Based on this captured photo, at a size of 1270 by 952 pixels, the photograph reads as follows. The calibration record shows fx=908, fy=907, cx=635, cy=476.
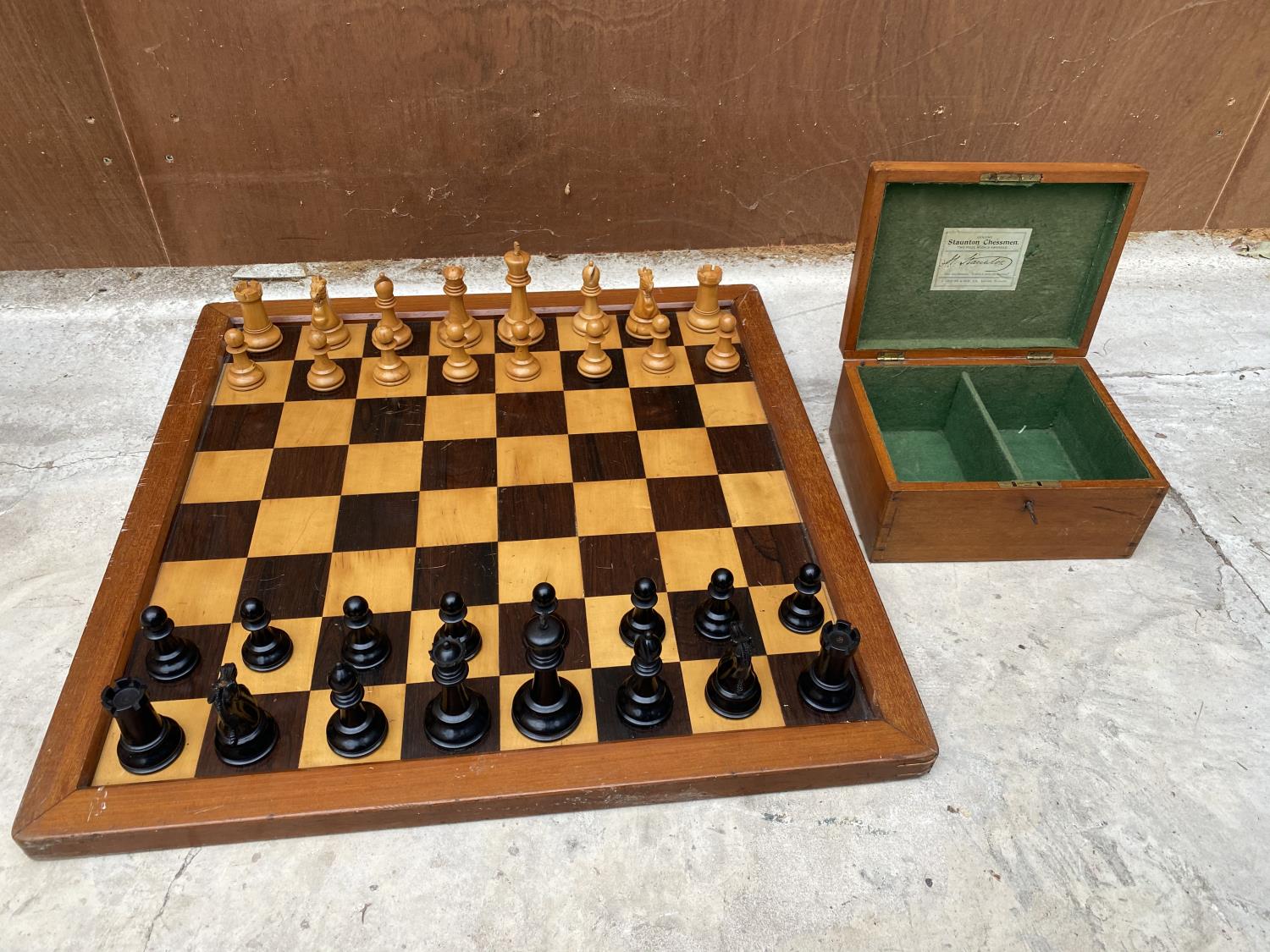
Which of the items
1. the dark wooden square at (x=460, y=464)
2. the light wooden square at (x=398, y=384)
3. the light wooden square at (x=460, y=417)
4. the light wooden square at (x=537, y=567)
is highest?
the light wooden square at (x=398, y=384)

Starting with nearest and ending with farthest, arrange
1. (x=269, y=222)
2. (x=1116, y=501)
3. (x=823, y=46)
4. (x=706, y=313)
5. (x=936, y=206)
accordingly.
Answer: (x=1116, y=501)
(x=936, y=206)
(x=706, y=313)
(x=823, y=46)
(x=269, y=222)

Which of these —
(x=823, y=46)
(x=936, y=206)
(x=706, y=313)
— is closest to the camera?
(x=936, y=206)

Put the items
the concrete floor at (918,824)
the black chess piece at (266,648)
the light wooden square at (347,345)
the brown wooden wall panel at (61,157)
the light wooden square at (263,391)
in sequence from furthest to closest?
the brown wooden wall panel at (61,157), the light wooden square at (347,345), the light wooden square at (263,391), the black chess piece at (266,648), the concrete floor at (918,824)

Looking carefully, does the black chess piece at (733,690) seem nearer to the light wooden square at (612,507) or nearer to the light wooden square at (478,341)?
the light wooden square at (612,507)

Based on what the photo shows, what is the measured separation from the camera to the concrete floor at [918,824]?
1.28 meters

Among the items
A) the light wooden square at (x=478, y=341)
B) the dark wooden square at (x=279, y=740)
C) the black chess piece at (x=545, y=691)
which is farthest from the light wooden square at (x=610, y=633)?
the light wooden square at (x=478, y=341)

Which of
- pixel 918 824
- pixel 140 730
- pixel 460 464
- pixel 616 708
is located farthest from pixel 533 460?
pixel 918 824

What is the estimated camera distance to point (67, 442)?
2.12 meters

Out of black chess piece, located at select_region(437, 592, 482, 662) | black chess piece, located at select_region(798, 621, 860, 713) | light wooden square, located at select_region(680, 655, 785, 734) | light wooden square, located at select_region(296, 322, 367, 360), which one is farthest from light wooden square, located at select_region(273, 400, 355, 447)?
black chess piece, located at select_region(798, 621, 860, 713)

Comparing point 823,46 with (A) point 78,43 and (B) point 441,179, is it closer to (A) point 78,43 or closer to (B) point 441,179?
(B) point 441,179

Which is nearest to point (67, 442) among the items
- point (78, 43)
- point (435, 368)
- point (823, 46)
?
point (435, 368)

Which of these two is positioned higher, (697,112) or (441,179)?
(697,112)

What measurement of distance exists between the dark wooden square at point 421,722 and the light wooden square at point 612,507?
375mm

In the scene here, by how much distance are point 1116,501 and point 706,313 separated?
1030mm
